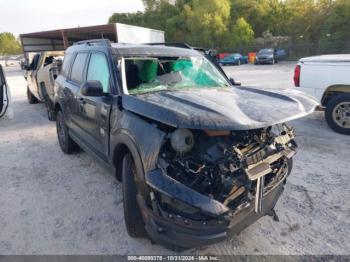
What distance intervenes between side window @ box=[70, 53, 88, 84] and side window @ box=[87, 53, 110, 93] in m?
0.34

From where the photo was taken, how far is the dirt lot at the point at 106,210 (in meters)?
2.98

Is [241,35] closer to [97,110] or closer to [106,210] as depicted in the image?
[97,110]

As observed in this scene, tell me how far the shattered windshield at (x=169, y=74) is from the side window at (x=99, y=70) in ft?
0.88

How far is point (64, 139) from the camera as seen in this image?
561cm

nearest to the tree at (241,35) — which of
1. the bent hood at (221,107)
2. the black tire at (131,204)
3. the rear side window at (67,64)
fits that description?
the rear side window at (67,64)

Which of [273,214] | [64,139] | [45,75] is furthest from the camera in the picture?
[45,75]

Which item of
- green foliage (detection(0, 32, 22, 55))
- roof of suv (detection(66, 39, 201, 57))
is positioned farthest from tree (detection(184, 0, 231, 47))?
green foliage (detection(0, 32, 22, 55))

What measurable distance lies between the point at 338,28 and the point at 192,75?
34.6 metres

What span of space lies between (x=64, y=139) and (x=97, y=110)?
2.25 metres

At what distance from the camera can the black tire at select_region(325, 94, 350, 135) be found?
5919 millimetres

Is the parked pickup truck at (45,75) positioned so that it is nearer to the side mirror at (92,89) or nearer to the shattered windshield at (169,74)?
the shattered windshield at (169,74)

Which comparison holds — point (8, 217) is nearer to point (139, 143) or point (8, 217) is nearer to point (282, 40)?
point (139, 143)

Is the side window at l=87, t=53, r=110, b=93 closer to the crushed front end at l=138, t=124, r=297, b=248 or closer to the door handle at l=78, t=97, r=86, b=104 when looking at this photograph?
the door handle at l=78, t=97, r=86, b=104

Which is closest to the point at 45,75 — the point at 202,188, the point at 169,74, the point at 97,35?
the point at 169,74
